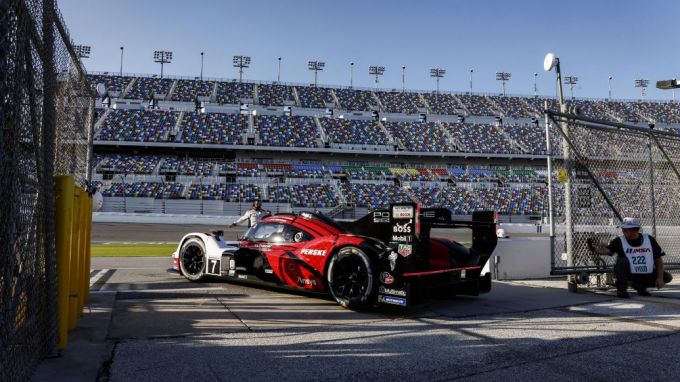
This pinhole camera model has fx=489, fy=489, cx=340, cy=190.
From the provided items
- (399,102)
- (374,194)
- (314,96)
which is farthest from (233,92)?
(374,194)

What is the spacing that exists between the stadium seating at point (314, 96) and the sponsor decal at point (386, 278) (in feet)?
175


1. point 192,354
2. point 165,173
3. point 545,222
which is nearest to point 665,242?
point 192,354

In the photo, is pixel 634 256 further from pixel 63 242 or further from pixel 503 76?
pixel 503 76

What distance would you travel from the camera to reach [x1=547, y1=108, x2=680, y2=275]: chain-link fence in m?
7.24

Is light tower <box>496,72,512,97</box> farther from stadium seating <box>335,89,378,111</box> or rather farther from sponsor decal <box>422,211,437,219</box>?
sponsor decal <box>422,211,437,219</box>

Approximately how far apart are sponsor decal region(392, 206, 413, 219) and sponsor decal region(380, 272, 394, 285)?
630 millimetres

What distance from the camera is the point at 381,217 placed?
5859mm

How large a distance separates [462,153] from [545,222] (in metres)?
15.7

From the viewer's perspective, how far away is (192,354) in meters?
3.71

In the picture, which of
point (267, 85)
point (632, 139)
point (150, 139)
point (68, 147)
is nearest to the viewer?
point (68, 147)

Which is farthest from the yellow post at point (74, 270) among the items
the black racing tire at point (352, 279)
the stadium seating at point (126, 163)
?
the stadium seating at point (126, 163)

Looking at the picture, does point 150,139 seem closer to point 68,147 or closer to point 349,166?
point 349,166

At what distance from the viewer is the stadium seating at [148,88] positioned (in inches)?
2120

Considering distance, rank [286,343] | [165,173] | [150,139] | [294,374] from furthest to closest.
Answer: [150,139]
[165,173]
[286,343]
[294,374]
